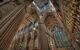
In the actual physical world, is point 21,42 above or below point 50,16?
below

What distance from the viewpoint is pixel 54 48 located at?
1155cm

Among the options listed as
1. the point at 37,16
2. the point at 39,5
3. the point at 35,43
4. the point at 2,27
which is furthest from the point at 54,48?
the point at 2,27

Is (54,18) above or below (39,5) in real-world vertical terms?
below

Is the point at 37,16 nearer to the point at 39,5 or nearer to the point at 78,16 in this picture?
the point at 39,5

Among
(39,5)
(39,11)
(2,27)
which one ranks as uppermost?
(39,5)

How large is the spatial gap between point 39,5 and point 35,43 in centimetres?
491

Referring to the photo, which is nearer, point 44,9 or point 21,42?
point 21,42

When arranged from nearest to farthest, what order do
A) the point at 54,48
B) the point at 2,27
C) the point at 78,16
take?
the point at 2,27, the point at 78,16, the point at 54,48

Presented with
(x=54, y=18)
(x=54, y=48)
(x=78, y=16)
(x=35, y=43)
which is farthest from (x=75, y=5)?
(x=54, y=18)

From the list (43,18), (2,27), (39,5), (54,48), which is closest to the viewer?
(2,27)

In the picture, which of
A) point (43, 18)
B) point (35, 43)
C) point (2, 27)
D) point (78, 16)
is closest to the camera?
point (2, 27)

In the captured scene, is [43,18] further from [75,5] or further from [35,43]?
[75,5]

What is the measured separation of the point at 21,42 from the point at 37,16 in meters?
3.55

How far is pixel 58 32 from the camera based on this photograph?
13852 mm
